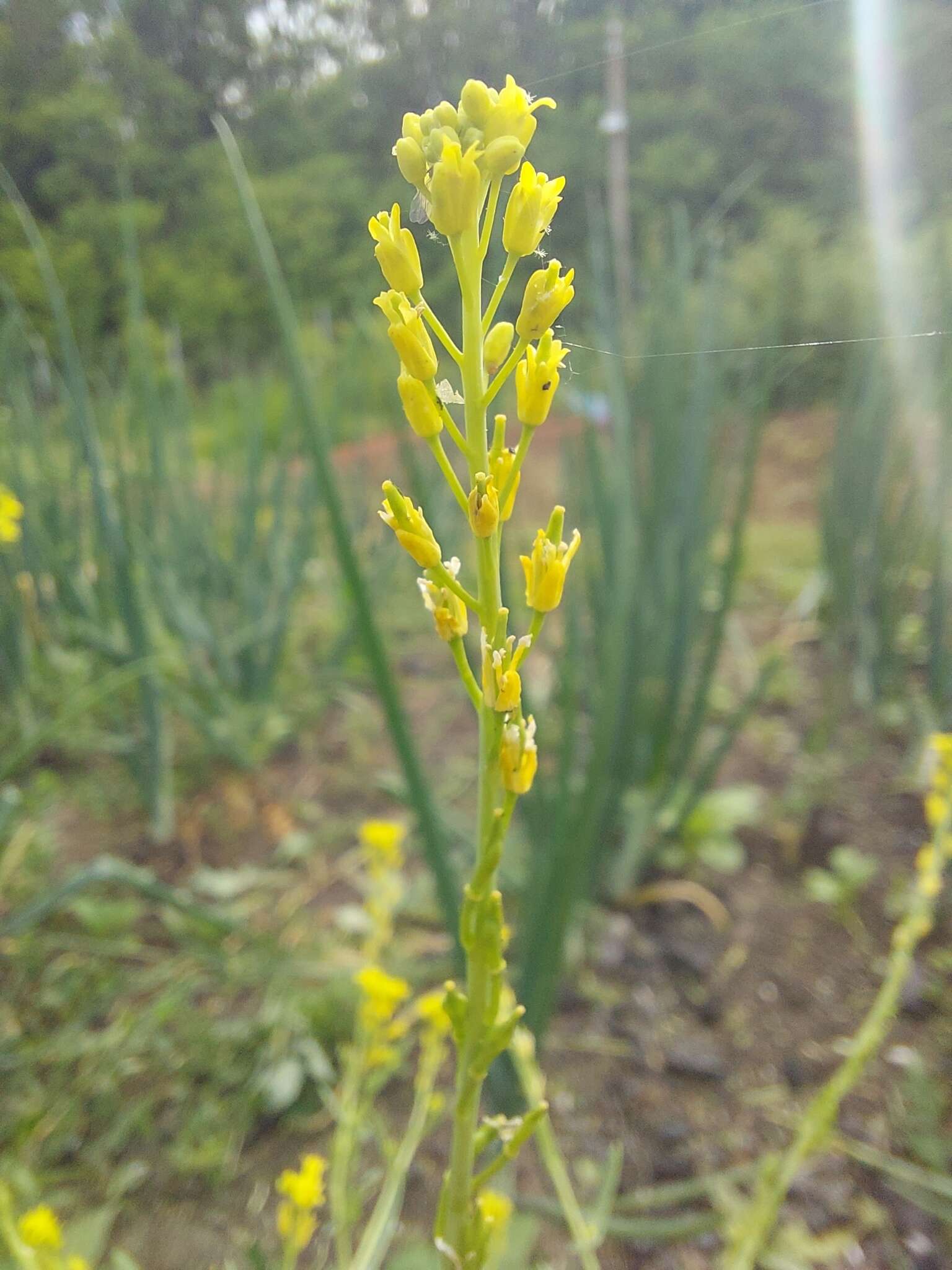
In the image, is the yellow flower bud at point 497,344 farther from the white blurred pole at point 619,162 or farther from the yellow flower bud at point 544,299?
the white blurred pole at point 619,162

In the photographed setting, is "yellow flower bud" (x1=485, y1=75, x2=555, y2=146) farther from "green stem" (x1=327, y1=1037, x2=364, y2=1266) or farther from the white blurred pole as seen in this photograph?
"green stem" (x1=327, y1=1037, x2=364, y2=1266)

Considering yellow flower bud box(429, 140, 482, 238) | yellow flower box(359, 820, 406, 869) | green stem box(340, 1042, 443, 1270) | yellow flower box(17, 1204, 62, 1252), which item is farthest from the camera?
yellow flower box(359, 820, 406, 869)

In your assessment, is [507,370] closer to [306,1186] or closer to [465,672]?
[465,672]

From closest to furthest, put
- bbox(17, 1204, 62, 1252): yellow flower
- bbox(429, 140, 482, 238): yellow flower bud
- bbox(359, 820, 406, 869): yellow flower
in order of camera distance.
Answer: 1. bbox(429, 140, 482, 238): yellow flower bud
2. bbox(17, 1204, 62, 1252): yellow flower
3. bbox(359, 820, 406, 869): yellow flower

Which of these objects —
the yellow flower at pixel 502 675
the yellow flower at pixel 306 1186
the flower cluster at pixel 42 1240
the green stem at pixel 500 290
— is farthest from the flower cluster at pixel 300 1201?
the green stem at pixel 500 290

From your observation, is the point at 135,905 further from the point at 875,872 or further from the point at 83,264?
the point at 875,872

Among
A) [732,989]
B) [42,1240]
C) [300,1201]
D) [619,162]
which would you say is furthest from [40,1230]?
[619,162]

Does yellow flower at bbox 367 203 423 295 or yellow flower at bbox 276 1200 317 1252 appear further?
yellow flower at bbox 276 1200 317 1252

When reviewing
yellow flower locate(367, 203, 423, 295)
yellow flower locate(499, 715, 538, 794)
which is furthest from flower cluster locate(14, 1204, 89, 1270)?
yellow flower locate(367, 203, 423, 295)
